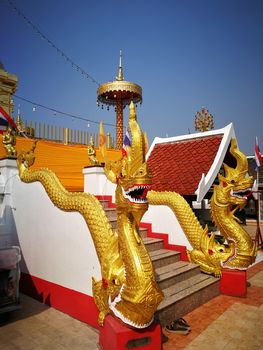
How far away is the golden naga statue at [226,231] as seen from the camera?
510cm

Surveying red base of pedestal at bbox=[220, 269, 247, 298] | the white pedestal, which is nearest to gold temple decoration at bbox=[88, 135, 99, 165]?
A: the white pedestal

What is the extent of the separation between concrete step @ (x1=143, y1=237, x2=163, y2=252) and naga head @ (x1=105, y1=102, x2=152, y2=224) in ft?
8.78

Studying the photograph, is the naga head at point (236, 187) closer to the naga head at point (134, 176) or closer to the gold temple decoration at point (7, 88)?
the naga head at point (134, 176)

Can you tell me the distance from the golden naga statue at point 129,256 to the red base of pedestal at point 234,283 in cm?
269

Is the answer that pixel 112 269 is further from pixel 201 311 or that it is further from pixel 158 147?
pixel 158 147

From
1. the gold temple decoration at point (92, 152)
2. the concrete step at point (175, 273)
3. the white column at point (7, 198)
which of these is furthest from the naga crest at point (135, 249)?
the white column at point (7, 198)

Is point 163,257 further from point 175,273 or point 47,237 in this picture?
point 47,237

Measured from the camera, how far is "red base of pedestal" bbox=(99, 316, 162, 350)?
2850 millimetres

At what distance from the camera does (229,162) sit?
8891mm

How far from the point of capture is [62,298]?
4.41 meters

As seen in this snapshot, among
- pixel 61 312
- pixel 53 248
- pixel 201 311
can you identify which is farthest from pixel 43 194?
pixel 201 311

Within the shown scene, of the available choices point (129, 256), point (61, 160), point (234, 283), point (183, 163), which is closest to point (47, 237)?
point (129, 256)

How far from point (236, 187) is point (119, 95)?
1098cm

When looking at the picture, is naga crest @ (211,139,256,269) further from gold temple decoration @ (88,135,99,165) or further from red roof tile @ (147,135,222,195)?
gold temple decoration @ (88,135,99,165)
